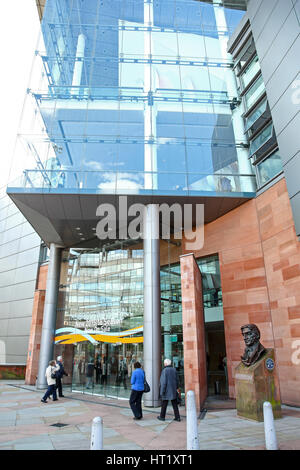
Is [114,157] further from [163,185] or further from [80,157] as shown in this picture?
[163,185]

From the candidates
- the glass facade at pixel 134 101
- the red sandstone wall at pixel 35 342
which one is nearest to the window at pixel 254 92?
the glass facade at pixel 134 101

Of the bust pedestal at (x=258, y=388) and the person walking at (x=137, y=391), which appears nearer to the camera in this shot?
the bust pedestal at (x=258, y=388)

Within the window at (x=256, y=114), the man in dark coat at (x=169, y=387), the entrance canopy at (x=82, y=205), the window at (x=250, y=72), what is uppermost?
the window at (x=250, y=72)

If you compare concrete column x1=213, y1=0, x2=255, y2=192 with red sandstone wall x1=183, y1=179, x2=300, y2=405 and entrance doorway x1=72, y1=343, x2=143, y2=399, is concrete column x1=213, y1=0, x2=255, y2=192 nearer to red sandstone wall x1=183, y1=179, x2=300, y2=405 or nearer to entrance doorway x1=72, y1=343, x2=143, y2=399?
red sandstone wall x1=183, y1=179, x2=300, y2=405

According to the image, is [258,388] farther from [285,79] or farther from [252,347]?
[285,79]

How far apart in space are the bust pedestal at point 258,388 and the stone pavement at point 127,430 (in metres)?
0.31

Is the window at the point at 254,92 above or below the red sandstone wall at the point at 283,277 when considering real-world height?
above

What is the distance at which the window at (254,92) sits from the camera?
14.9 meters

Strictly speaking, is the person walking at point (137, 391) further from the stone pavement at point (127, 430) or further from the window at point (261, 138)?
the window at point (261, 138)

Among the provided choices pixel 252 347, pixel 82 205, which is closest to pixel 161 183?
pixel 82 205

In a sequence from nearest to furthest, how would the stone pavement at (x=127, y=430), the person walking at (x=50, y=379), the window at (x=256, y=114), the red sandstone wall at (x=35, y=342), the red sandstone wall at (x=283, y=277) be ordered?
the stone pavement at (x=127, y=430)
the red sandstone wall at (x=283, y=277)
the person walking at (x=50, y=379)
the window at (x=256, y=114)
the red sandstone wall at (x=35, y=342)

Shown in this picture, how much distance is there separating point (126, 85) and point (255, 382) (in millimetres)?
15271

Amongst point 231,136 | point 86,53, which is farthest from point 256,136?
point 86,53

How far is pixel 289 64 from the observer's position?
38.4 ft
